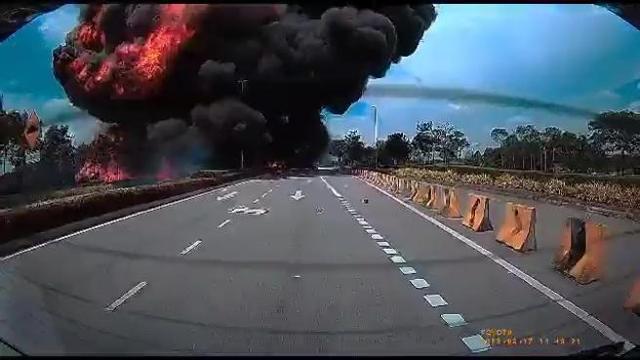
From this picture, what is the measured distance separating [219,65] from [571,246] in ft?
16.3

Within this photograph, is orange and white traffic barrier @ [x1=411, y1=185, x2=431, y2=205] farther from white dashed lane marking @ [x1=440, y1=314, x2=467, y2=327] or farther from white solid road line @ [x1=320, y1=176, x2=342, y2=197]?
white dashed lane marking @ [x1=440, y1=314, x2=467, y2=327]

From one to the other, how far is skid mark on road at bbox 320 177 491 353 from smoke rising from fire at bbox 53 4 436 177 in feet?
5.41

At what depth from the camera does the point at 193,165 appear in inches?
289

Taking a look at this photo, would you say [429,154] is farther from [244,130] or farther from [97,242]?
[97,242]

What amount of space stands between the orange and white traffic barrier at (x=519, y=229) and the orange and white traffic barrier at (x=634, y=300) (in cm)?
396

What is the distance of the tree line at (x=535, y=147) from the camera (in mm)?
6168

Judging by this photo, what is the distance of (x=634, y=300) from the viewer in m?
6.13

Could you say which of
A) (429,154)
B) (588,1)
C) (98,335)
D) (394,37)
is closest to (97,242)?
(98,335)

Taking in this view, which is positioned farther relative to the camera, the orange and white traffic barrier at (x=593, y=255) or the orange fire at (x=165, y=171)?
the orange and white traffic barrier at (x=593, y=255)

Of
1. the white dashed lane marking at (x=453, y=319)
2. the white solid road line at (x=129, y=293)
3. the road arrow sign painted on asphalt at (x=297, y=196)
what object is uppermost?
the road arrow sign painted on asphalt at (x=297, y=196)

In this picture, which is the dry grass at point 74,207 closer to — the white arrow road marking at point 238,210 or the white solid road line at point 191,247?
the white arrow road marking at point 238,210

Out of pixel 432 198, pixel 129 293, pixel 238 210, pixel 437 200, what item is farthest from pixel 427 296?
pixel 432 198

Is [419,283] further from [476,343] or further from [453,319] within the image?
[476,343]

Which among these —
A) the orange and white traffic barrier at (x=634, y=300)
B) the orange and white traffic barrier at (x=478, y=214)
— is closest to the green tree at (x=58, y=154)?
the orange and white traffic barrier at (x=634, y=300)
